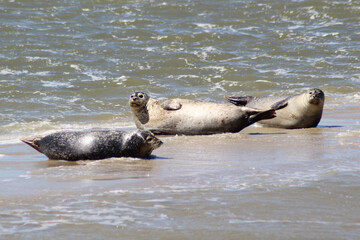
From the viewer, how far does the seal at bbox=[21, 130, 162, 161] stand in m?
4.84

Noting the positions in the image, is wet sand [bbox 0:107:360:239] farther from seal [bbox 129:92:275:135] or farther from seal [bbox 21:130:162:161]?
seal [bbox 129:92:275:135]

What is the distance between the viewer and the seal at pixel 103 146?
4840mm

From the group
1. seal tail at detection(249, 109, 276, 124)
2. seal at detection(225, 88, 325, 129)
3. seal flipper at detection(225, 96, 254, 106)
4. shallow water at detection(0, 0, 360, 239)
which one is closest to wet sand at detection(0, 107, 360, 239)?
shallow water at detection(0, 0, 360, 239)

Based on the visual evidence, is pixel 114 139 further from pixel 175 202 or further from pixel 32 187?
pixel 175 202

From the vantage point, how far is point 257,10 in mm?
16312

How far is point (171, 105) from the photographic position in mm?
6793

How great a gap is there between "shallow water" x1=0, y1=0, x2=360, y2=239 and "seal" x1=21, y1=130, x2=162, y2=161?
0.14 metres

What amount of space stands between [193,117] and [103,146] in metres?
1.92

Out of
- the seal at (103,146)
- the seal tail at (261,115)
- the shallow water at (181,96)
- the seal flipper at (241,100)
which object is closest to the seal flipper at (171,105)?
the shallow water at (181,96)

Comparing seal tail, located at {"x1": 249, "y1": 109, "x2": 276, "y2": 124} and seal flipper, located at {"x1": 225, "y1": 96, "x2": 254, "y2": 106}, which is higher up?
seal flipper, located at {"x1": 225, "y1": 96, "x2": 254, "y2": 106}

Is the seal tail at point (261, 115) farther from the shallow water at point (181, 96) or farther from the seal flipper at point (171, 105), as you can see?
the seal flipper at point (171, 105)

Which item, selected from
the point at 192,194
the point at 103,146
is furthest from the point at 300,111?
the point at 192,194

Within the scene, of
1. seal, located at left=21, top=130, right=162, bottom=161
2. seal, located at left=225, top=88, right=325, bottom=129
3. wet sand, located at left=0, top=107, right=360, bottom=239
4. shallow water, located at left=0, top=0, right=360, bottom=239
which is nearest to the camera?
wet sand, located at left=0, top=107, right=360, bottom=239

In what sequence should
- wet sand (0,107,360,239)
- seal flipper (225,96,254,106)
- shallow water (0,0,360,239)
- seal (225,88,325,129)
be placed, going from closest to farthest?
wet sand (0,107,360,239), shallow water (0,0,360,239), seal (225,88,325,129), seal flipper (225,96,254,106)
